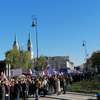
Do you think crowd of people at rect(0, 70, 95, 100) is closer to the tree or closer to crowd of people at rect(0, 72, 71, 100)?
crowd of people at rect(0, 72, 71, 100)

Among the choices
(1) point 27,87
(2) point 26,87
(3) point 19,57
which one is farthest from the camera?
(3) point 19,57

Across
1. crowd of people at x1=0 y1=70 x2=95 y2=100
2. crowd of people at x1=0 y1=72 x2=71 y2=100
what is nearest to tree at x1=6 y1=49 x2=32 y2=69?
crowd of people at x1=0 y1=70 x2=95 y2=100

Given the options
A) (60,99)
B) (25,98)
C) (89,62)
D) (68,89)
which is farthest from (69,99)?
(89,62)

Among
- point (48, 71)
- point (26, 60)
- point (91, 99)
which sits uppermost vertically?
point (26, 60)

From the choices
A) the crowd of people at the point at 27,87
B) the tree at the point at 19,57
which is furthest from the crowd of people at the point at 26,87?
the tree at the point at 19,57

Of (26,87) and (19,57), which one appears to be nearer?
(26,87)

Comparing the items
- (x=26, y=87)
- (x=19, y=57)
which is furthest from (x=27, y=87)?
(x=19, y=57)

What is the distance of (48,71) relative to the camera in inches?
2116

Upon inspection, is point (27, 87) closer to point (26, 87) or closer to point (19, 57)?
point (26, 87)

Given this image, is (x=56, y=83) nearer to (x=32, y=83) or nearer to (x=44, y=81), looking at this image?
(x=44, y=81)

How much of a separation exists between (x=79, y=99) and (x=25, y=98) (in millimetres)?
3885

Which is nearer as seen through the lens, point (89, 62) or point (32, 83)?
point (32, 83)

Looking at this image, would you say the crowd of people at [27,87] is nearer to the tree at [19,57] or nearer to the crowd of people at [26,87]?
the crowd of people at [26,87]

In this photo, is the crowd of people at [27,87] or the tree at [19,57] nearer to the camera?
the crowd of people at [27,87]
